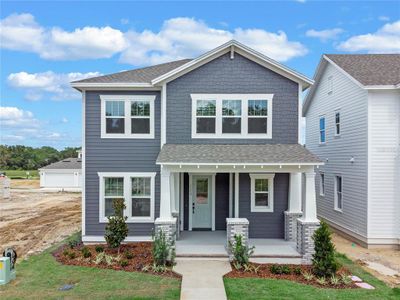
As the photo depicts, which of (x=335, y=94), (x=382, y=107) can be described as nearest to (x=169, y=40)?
(x=335, y=94)

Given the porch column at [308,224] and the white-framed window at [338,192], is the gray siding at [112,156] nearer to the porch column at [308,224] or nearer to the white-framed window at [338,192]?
the porch column at [308,224]

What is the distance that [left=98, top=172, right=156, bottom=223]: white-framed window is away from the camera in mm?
13461

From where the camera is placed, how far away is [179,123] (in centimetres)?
1321

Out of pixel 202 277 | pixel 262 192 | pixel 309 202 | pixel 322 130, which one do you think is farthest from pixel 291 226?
pixel 322 130

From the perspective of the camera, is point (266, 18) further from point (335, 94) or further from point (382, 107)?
point (382, 107)

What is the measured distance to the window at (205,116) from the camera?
13.2 m

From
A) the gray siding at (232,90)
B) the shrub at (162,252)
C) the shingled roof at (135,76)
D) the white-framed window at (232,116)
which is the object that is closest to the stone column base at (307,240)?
the gray siding at (232,90)

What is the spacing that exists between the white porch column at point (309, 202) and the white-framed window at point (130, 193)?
219 inches

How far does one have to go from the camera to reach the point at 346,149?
1577cm

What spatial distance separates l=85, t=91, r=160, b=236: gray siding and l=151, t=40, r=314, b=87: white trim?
1065mm

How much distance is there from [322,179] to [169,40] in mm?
14541

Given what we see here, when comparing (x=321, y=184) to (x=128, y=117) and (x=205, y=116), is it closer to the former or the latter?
(x=205, y=116)

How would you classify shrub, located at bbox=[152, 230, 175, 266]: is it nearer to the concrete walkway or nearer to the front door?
the concrete walkway

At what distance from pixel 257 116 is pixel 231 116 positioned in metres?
0.97
